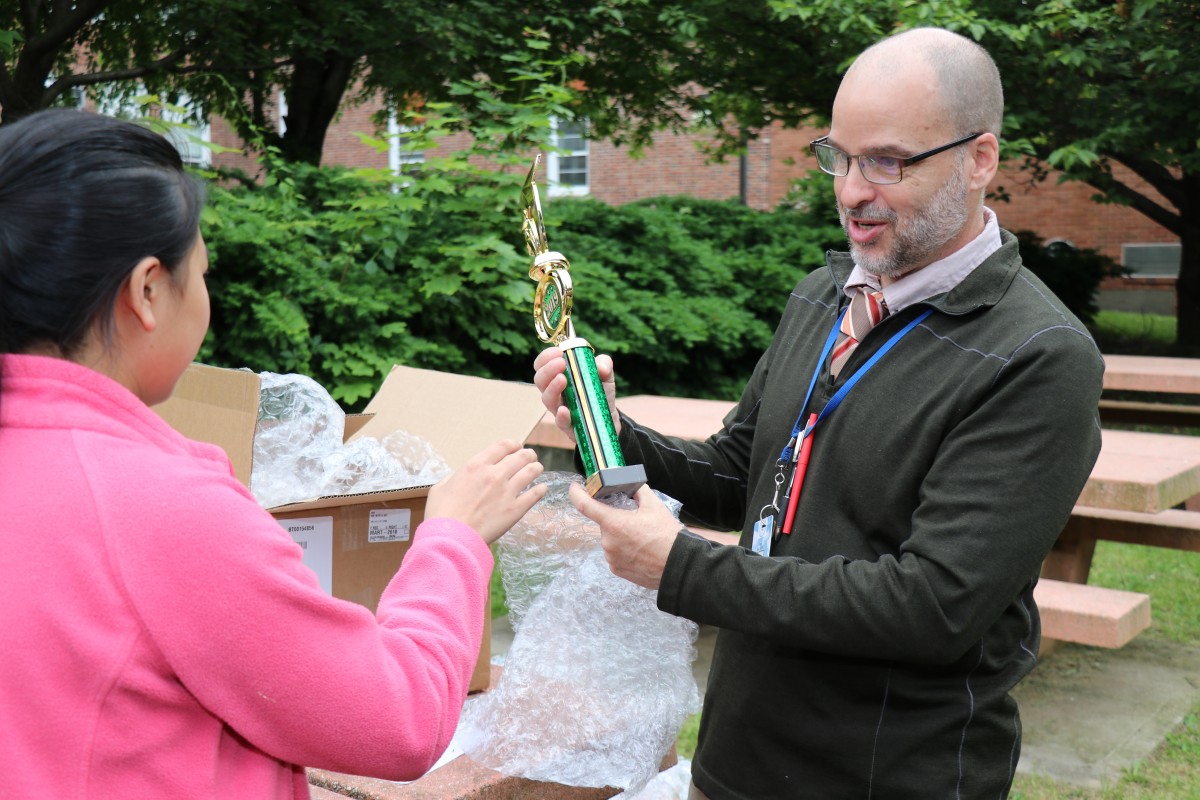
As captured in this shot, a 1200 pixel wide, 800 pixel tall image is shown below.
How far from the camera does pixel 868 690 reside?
1714 millimetres

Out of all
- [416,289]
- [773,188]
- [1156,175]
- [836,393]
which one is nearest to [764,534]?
[836,393]

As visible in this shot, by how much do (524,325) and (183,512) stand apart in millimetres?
5163

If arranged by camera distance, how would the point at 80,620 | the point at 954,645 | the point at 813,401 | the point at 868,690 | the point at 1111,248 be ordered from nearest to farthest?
1. the point at 80,620
2. the point at 954,645
3. the point at 868,690
4. the point at 813,401
5. the point at 1111,248

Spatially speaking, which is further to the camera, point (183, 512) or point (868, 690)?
point (868, 690)

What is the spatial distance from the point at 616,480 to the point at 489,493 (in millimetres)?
289

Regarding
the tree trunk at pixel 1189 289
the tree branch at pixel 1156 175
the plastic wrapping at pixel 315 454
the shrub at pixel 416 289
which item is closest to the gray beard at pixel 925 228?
the plastic wrapping at pixel 315 454

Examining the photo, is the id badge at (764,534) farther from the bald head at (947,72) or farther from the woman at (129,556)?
the woman at (129,556)

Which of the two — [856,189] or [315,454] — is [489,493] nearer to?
[856,189]

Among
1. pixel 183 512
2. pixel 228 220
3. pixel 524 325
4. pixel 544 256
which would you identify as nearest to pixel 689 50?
pixel 524 325

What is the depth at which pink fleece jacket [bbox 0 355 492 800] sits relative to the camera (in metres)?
1.05

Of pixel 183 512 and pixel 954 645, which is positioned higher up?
pixel 183 512

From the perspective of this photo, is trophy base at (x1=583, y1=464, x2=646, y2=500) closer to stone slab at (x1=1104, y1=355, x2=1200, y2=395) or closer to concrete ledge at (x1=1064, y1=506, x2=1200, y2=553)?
concrete ledge at (x1=1064, y1=506, x2=1200, y2=553)

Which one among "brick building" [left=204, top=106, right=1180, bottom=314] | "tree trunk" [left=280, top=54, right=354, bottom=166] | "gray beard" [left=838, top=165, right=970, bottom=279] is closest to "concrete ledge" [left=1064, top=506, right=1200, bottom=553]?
"gray beard" [left=838, top=165, right=970, bottom=279]

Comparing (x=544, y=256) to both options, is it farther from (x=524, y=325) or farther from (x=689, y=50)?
(x=689, y=50)
